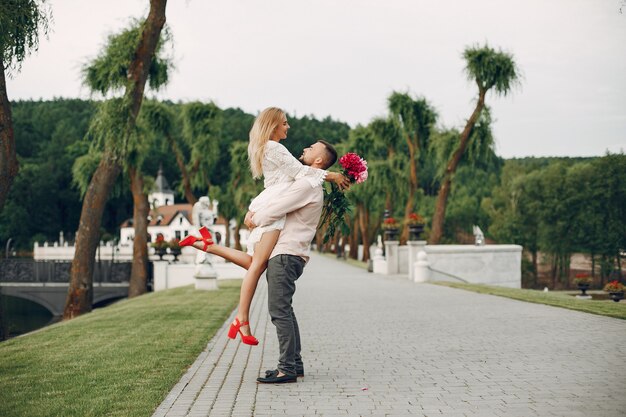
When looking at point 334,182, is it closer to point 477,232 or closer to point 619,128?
point 619,128

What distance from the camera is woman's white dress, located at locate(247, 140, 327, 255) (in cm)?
600

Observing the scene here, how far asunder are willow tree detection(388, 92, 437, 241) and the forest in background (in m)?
0.79

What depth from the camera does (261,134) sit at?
6.05m

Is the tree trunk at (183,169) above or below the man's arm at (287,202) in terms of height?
above

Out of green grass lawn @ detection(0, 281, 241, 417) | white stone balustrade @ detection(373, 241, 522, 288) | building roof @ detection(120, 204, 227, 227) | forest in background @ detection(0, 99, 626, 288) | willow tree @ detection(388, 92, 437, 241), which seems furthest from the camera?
building roof @ detection(120, 204, 227, 227)

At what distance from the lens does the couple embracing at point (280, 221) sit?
19.8ft

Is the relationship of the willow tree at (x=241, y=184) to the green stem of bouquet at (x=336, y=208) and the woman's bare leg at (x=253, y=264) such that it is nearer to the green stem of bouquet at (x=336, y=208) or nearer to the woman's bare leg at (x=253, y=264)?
the green stem of bouquet at (x=336, y=208)

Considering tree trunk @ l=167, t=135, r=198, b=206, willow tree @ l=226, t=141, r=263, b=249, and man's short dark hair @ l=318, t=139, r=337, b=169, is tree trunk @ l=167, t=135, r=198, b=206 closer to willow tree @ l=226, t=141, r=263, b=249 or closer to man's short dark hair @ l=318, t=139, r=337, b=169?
willow tree @ l=226, t=141, r=263, b=249

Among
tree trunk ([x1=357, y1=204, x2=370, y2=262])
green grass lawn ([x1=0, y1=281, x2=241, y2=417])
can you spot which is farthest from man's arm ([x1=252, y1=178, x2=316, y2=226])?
tree trunk ([x1=357, y1=204, x2=370, y2=262])

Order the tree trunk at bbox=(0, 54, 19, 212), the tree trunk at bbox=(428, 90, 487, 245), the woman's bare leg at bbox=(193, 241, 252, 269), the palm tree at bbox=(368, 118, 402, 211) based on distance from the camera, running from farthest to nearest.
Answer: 1. the palm tree at bbox=(368, 118, 402, 211)
2. the tree trunk at bbox=(428, 90, 487, 245)
3. the tree trunk at bbox=(0, 54, 19, 212)
4. the woman's bare leg at bbox=(193, 241, 252, 269)

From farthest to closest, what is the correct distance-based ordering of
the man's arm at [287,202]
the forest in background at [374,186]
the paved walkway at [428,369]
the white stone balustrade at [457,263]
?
the forest in background at [374,186] → the white stone balustrade at [457,263] → the man's arm at [287,202] → the paved walkway at [428,369]

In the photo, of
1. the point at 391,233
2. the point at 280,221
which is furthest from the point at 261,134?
the point at 391,233

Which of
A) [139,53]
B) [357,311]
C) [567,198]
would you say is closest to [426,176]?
[567,198]

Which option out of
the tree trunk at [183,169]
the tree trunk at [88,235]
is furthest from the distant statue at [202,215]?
the tree trunk at [183,169]
